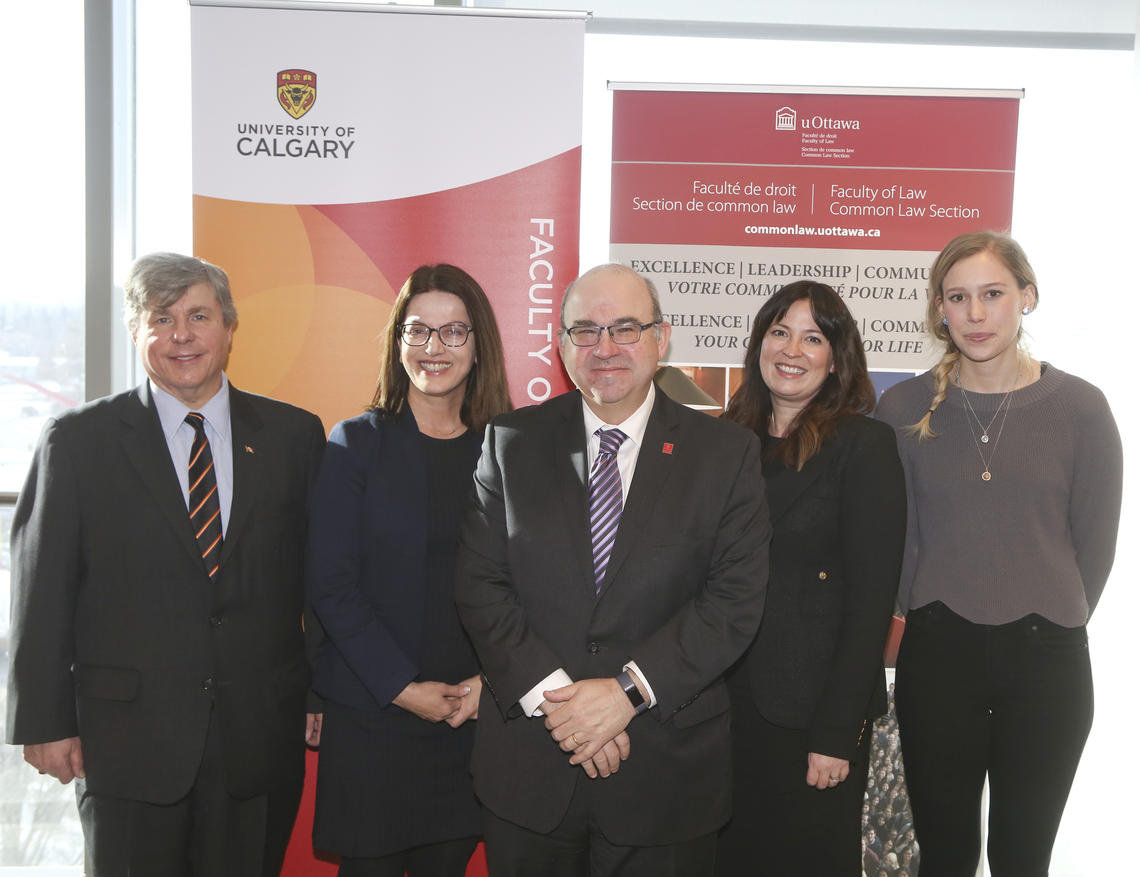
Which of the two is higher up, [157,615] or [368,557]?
[368,557]

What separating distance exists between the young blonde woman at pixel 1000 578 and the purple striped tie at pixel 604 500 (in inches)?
39.5

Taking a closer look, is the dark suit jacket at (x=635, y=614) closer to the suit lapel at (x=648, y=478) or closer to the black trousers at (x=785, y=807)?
the suit lapel at (x=648, y=478)

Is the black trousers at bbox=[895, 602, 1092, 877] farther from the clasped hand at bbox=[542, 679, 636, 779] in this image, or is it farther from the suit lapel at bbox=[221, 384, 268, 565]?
the suit lapel at bbox=[221, 384, 268, 565]

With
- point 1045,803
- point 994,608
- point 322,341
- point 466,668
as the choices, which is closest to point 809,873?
point 1045,803

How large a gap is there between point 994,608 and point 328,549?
177cm

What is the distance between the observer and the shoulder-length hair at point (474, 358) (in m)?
2.31

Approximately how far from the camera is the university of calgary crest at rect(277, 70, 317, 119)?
3.11 m

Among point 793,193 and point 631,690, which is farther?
point 793,193

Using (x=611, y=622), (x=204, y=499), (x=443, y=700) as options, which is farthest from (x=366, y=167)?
(x=611, y=622)

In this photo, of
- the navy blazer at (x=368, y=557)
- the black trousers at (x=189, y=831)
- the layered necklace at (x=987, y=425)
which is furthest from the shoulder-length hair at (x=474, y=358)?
the layered necklace at (x=987, y=425)

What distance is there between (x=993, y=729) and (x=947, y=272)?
50.4 inches

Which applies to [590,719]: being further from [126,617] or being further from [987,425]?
[987,425]

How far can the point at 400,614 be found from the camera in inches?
87.0

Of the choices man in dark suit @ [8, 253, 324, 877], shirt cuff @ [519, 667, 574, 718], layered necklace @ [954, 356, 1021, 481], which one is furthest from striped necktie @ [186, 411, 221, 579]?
layered necklace @ [954, 356, 1021, 481]
